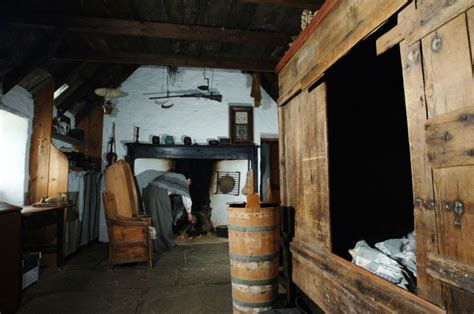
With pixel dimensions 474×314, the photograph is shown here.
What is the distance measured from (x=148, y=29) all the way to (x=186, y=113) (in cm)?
256

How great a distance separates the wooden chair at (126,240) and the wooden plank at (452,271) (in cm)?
331

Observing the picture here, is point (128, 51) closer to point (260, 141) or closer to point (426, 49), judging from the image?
point (260, 141)

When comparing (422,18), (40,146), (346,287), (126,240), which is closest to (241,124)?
(126,240)

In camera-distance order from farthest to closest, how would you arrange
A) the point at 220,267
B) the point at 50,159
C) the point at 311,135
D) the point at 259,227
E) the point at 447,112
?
the point at 50,159 < the point at 220,267 < the point at 259,227 < the point at 311,135 < the point at 447,112

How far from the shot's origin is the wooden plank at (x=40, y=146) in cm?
375

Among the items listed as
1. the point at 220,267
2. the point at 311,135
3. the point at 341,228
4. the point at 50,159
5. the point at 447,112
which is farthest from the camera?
the point at 50,159

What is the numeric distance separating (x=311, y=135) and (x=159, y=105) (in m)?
4.42

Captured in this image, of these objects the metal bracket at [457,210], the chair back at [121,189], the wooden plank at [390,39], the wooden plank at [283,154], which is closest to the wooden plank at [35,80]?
the chair back at [121,189]

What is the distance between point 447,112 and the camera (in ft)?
2.81

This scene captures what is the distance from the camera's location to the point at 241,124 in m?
5.77

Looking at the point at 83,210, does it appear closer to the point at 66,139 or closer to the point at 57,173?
the point at 57,173

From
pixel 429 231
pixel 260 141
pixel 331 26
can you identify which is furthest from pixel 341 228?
pixel 260 141

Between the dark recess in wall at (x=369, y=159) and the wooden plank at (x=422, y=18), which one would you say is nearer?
the wooden plank at (x=422, y=18)

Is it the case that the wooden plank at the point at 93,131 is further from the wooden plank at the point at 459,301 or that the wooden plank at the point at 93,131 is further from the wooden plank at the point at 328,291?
the wooden plank at the point at 459,301
